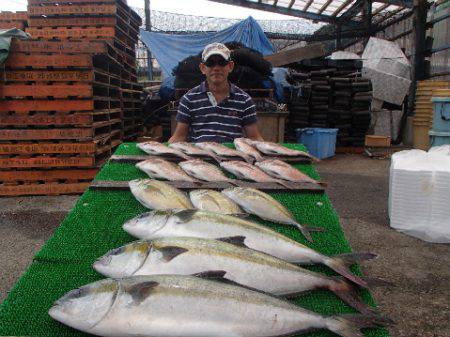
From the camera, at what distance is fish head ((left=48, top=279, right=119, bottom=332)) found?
141 cm

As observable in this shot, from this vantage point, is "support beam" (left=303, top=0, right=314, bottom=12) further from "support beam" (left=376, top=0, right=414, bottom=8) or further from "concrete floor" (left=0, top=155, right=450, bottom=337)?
"concrete floor" (left=0, top=155, right=450, bottom=337)

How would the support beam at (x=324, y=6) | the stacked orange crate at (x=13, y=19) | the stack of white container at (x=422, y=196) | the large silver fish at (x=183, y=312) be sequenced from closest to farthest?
the large silver fish at (x=183, y=312), the stack of white container at (x=422, y=196), the stacked orange crate at (x=13, y=19), the support beam at (x=324, y=6)

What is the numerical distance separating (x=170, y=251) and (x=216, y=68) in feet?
11.3

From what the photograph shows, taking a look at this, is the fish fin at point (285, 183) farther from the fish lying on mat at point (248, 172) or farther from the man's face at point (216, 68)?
the man's face at point (216, 68)

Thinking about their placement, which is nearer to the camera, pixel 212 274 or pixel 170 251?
pixel 212 274

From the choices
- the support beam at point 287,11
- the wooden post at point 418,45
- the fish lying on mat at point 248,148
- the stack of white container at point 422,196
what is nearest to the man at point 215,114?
the fish lying on mat at point 248,148

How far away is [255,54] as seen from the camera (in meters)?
8.91

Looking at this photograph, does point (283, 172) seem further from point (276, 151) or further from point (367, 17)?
point (367, 17)

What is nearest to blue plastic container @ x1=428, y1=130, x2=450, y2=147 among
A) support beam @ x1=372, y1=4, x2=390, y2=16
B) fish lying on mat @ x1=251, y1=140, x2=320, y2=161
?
fish lying on mat @ x1=251, y1=140, x2=320, y2=161

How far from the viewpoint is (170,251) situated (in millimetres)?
1753

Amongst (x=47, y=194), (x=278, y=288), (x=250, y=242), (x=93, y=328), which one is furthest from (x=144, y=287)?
(x=47, y=194)

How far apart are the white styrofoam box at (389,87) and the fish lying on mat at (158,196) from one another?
39.6ft

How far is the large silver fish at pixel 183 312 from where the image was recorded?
139cm

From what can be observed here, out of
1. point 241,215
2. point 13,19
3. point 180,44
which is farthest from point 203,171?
point 180,44
